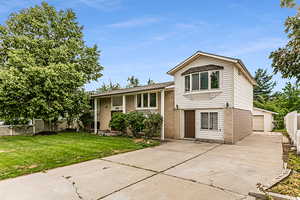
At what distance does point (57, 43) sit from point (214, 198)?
652 inches

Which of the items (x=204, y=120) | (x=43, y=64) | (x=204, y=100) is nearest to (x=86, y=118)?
(x=43, y=64)

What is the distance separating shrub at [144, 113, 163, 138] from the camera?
37.8 feet

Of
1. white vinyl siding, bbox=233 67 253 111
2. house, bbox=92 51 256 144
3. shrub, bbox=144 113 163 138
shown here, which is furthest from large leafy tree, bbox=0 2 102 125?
white vinyl siding, bbox=233 67 253 111

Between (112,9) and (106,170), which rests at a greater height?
(112,9)

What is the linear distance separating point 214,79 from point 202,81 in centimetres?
79

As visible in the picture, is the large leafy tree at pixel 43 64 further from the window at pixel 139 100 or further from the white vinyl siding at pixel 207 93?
the white vinyl siding at pixel 207 93

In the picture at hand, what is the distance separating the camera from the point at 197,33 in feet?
50.5

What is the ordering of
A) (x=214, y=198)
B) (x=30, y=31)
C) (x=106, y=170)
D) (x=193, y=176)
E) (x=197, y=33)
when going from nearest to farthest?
(x=214, y=198), (x=193, y=176), (x=106, y=170), (x=30, y=31), (x=197, y=33)

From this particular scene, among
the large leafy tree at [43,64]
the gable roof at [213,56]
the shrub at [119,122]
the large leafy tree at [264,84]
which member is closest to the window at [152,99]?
the gable roof at [213,56]

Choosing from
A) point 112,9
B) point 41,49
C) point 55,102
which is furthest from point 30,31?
point 112,9

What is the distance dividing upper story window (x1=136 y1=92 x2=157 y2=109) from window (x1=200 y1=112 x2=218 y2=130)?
12.5ft

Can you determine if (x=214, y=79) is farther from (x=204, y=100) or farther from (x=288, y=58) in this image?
(x=288, y=58)

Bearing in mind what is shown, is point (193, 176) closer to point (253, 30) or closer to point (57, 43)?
point (253, 30)

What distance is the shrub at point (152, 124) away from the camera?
11.5 m
